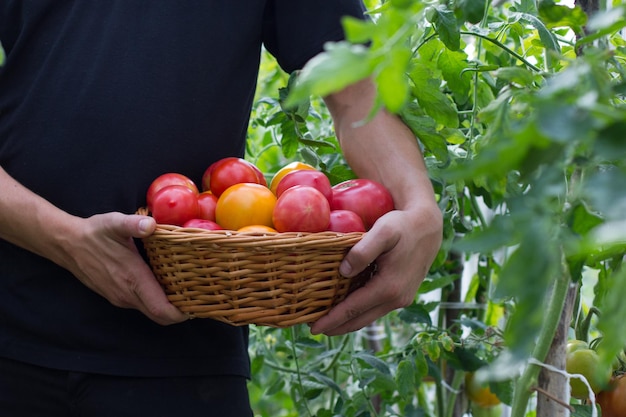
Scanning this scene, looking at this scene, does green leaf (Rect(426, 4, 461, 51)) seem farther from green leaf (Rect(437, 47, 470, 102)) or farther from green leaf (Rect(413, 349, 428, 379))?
Answer: green leaf (Rect(413, 349, 428, 379))

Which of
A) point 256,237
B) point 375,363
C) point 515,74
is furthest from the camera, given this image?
point 375,363

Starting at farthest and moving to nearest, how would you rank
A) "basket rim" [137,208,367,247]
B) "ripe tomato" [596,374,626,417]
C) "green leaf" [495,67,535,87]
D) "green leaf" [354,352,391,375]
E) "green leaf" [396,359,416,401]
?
"green leaf" [354,352,391,375] < "green leaf" [396,359,416,401] < "ripe tomato" [596,374,626,417] < "basket rim" [137,208,367,247] < "green leaf" [495,67,535,87]

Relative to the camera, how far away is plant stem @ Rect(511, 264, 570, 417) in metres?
0.87

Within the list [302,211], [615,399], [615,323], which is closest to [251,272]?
[302,211]

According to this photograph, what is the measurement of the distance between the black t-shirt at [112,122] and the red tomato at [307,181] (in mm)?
155

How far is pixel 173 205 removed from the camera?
1080 millimetres

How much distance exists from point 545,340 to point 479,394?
822mm

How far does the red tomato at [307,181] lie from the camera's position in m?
1.16

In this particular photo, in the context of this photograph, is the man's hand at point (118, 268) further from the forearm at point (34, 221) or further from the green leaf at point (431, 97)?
the green leaf at point (431, 97)

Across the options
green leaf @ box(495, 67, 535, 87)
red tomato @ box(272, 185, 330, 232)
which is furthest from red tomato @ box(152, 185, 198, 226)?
green leaf @ box(495, 67, 535, 87)

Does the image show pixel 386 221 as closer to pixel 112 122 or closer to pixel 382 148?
pixel 382 148

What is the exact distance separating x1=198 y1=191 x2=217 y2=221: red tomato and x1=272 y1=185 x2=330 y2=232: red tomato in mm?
132

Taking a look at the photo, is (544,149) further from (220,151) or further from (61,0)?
(61,0)

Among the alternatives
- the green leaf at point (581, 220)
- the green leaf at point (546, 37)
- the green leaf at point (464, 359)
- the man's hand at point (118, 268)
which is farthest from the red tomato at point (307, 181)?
the green leaf at point (581, 220)
